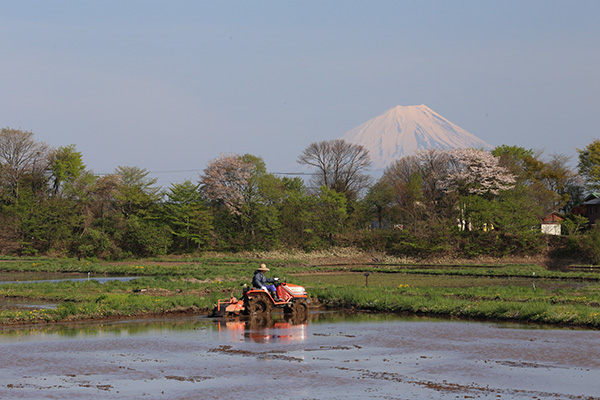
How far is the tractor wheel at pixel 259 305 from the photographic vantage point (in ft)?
76.9

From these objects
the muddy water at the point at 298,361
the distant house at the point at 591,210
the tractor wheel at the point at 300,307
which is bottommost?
the muddy water at the point at 298,361

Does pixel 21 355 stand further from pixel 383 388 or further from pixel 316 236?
pixel 316 236

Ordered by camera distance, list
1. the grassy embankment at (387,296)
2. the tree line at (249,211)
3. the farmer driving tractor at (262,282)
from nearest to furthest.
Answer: the grassy embankment at (387,296) → the farmer driving tractor at (262,282) → the tree line at (249,211)

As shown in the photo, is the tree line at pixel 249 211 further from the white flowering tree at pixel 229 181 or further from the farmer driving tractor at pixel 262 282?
the farmer driving tractor at pixel 262 282

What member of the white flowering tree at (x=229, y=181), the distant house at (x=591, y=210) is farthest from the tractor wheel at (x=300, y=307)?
the distant house at (x=591, y=210)

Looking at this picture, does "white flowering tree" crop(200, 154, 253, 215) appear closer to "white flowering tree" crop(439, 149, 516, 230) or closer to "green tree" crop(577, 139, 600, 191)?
"white flowering tree" crop(439, 149, 516, 230)

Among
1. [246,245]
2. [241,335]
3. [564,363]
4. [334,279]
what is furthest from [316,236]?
[564,363]

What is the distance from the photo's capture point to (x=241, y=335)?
773 inches

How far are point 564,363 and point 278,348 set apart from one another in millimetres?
6978

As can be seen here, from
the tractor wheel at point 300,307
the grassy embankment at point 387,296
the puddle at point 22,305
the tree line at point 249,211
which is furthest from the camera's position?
the tree line at point 249,211

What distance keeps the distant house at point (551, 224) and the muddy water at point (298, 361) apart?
53.8 metres

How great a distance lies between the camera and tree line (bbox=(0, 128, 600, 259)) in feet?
216

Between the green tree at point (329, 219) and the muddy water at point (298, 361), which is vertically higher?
the green tree at point (329, 219)

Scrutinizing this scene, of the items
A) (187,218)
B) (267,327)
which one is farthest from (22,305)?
(187,218)
